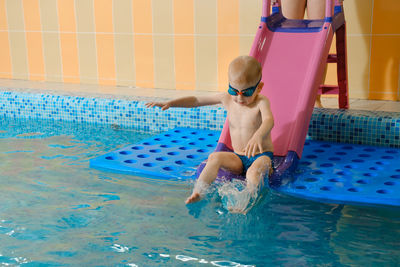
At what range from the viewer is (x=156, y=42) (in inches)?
251

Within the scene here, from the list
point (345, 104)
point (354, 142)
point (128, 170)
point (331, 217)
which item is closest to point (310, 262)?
point (331, 217)

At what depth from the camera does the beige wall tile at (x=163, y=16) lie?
6.23 metres

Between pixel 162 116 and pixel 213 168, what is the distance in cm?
220

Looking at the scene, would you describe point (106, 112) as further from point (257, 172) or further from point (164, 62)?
point (257, 172)

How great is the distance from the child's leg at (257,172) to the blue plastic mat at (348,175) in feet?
0.53

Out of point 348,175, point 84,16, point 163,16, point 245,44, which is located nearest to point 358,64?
point 245,44

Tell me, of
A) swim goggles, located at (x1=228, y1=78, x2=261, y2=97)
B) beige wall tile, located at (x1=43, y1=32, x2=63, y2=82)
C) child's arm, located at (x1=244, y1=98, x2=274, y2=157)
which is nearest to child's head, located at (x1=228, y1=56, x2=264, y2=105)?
swim goggles, located at (x1=228, y1=78, x2=261, y2=97)

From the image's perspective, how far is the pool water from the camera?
2.31 m

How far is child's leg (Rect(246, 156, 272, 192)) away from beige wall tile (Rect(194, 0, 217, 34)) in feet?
10.5

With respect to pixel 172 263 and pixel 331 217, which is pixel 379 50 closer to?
pixel 331 217

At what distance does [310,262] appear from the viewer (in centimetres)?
226

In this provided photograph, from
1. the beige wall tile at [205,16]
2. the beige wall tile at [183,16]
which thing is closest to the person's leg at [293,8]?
the beige wall tile at [205,16]

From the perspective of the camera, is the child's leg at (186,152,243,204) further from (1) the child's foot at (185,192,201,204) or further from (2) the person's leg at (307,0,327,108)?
(2) the person's leg at (307,0,327,108)

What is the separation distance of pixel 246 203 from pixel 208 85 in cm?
340
